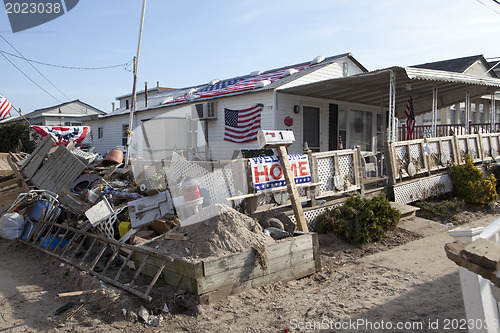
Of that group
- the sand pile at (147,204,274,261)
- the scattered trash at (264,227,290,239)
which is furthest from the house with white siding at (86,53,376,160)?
the sand pile at (147,204,274,261)

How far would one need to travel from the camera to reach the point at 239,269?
4602 mm

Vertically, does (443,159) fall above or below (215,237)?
above

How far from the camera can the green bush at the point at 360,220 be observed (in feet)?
21.9

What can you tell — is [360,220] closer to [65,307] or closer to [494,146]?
[65,307]

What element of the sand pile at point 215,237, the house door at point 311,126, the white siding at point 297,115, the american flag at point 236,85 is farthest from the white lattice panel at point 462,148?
the sand pile at point 215,237

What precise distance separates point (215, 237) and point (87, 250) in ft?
9.50

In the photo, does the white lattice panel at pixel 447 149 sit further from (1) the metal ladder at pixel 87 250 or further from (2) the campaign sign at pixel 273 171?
(1) the metal ladder at pixel 87 250

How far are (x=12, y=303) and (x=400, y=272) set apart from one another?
5.09m

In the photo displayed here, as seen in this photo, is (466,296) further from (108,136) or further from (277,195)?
(108,136)

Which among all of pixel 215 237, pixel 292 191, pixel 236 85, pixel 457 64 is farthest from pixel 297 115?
pixel 457 64

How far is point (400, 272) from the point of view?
210 inches

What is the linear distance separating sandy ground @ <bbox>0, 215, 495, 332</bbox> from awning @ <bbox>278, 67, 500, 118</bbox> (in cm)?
513

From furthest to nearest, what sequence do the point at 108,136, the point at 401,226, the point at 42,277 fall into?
the point at 108,136
the point at 401,226
the point at 42,277

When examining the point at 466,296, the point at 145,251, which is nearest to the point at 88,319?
the point at 145,251
